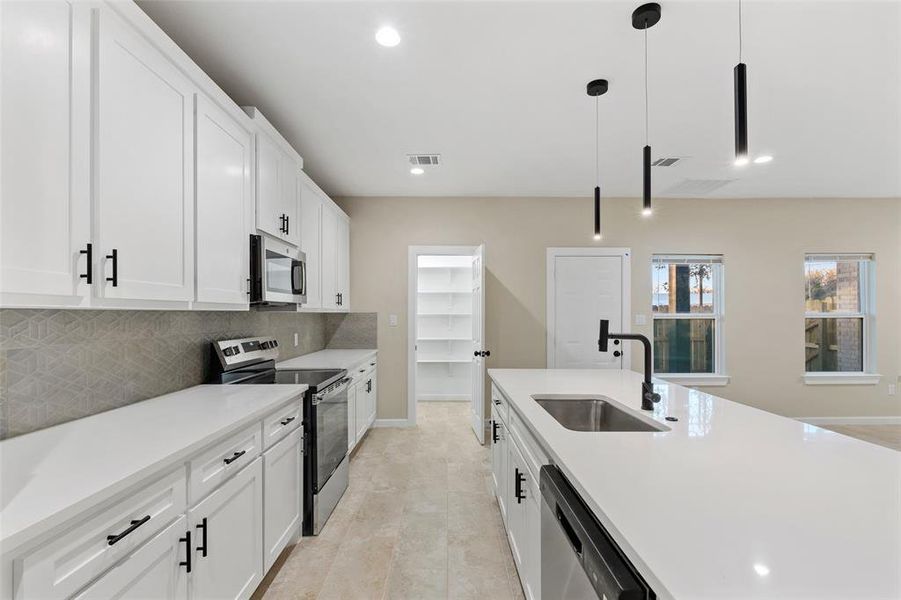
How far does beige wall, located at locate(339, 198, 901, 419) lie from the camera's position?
4.55 m

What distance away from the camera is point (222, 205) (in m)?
1.96

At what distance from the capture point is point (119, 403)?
1744 millimetres

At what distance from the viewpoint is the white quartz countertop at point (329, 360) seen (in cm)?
317

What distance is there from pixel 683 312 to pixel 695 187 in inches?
58.0

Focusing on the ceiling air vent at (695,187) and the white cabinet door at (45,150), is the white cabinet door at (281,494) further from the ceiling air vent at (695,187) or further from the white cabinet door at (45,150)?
the ceiling air vent at (695,187)

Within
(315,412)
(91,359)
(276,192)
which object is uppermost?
(276,192)

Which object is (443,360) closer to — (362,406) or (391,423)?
(391,423)

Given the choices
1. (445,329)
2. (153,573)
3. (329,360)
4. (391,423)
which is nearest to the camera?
(153,573)

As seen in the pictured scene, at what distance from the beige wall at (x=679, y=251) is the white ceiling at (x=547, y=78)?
3.09ft

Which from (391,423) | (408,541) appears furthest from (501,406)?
(391,423)

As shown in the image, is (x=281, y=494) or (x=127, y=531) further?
(x=281, y=494)

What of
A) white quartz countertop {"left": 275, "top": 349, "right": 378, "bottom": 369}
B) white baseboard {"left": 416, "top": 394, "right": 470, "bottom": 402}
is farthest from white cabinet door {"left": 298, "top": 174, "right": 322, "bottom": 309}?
white baseboard {"left": 416, "top": 394, "right": 470, "bottom": 402}

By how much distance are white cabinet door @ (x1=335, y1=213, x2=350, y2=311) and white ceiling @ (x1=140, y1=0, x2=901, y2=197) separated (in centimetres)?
71

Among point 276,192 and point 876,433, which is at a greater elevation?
point 276,192
